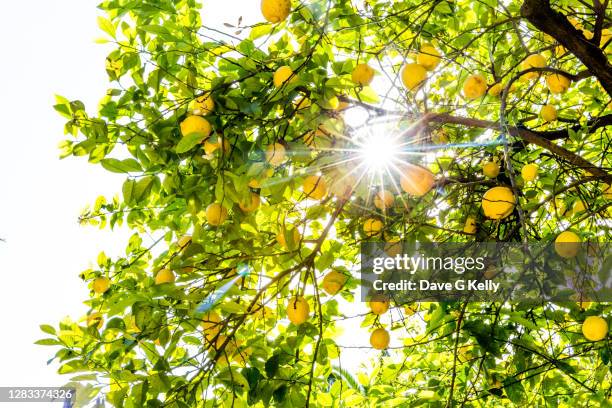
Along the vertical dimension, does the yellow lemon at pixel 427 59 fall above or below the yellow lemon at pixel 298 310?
above

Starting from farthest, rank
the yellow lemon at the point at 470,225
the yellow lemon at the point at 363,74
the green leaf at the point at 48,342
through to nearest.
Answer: the yellow lemon at the point at 470,225 < the yellow lemon at the point at 363,74 < the green leaf at the point at 48,342

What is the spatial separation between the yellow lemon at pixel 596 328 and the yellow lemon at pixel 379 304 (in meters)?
0.69

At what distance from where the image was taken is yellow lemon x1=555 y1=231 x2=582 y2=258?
5.43 feet

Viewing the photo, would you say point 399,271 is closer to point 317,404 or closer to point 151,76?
point 317,404

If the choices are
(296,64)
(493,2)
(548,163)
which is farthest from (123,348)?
(548,163)

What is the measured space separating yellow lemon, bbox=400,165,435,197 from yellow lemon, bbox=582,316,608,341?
71 cm

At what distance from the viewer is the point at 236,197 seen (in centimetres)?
154

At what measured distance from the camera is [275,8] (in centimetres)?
160

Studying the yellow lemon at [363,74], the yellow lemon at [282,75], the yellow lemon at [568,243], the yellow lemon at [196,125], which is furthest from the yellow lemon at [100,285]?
the yellow lemon at [568,243]

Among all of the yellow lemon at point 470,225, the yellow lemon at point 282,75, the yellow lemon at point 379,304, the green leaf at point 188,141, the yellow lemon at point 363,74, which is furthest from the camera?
the yellow lemon at point 470,225

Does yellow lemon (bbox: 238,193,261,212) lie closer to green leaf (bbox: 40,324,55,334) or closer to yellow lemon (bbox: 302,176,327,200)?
yellow lemon (bbox: 302,176,327,200)

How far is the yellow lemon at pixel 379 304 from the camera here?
1906 millimetres

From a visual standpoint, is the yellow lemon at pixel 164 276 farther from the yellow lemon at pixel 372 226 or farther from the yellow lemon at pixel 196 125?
the yellow lemon at pixel 372 226

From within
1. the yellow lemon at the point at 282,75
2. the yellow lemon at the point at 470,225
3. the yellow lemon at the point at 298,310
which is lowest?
the yellow lemon at the point at 298,310
